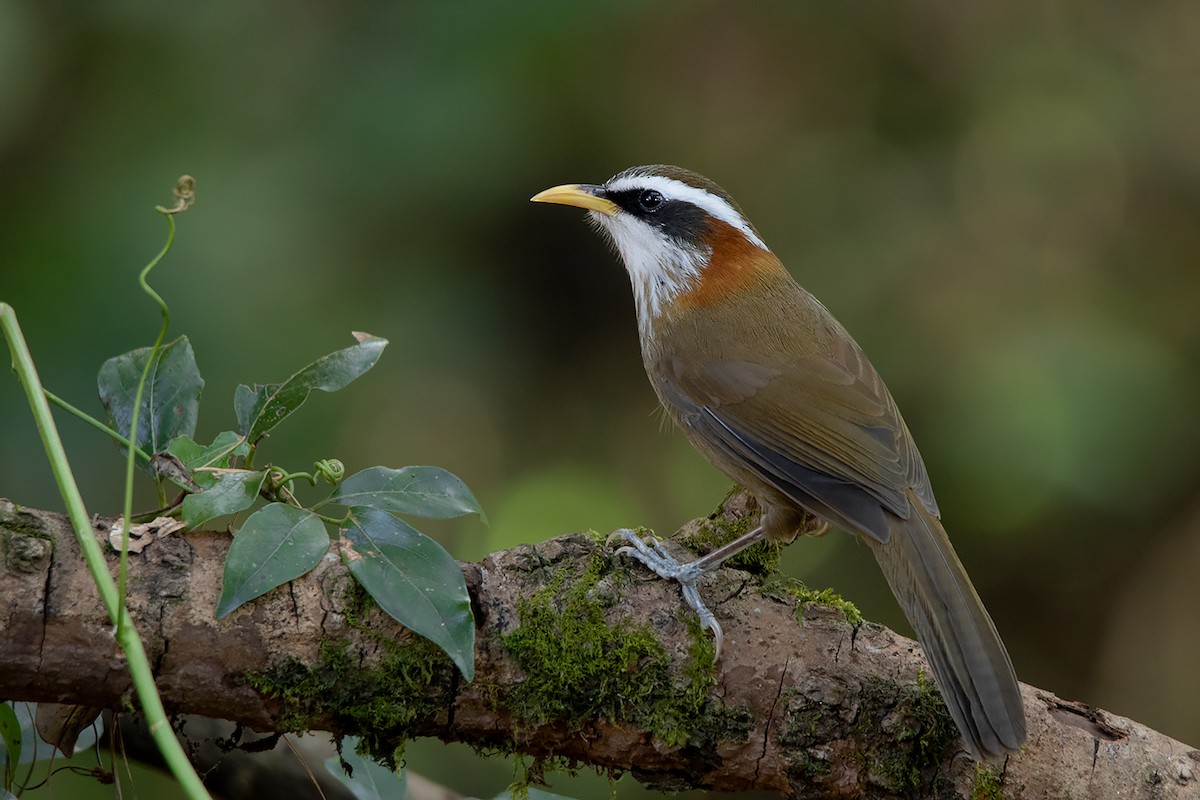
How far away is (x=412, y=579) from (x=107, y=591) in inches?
21.0

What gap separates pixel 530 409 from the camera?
5500mm

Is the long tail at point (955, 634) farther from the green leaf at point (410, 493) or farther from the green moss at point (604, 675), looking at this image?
the green leaf at point (410, 493)

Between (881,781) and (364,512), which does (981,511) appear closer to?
(881,781)

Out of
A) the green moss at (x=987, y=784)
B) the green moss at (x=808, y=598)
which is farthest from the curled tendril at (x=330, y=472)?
the green moss at (x=987, y=784)

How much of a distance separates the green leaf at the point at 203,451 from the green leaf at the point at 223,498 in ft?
0.26

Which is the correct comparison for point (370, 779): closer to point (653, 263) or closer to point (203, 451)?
point (203, 451)

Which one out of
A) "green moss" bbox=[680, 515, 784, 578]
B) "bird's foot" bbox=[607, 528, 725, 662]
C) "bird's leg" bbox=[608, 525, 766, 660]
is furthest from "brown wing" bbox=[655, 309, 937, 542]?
"bird's foot" bbox=[607, 528, 725, 662]

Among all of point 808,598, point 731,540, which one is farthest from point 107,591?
point 731,540

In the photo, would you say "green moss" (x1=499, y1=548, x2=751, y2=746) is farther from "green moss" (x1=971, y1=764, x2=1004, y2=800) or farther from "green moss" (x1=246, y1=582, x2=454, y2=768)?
"green moss" (x1=971, y1=764, x2=1004, y2=800)

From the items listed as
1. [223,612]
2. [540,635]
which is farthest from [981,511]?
[223,612]

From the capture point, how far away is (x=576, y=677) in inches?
92.8

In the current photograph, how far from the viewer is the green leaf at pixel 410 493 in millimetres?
2334

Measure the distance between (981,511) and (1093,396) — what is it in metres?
0.62

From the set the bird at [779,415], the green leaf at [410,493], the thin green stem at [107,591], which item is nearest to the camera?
the thin green stem at [107,591]
